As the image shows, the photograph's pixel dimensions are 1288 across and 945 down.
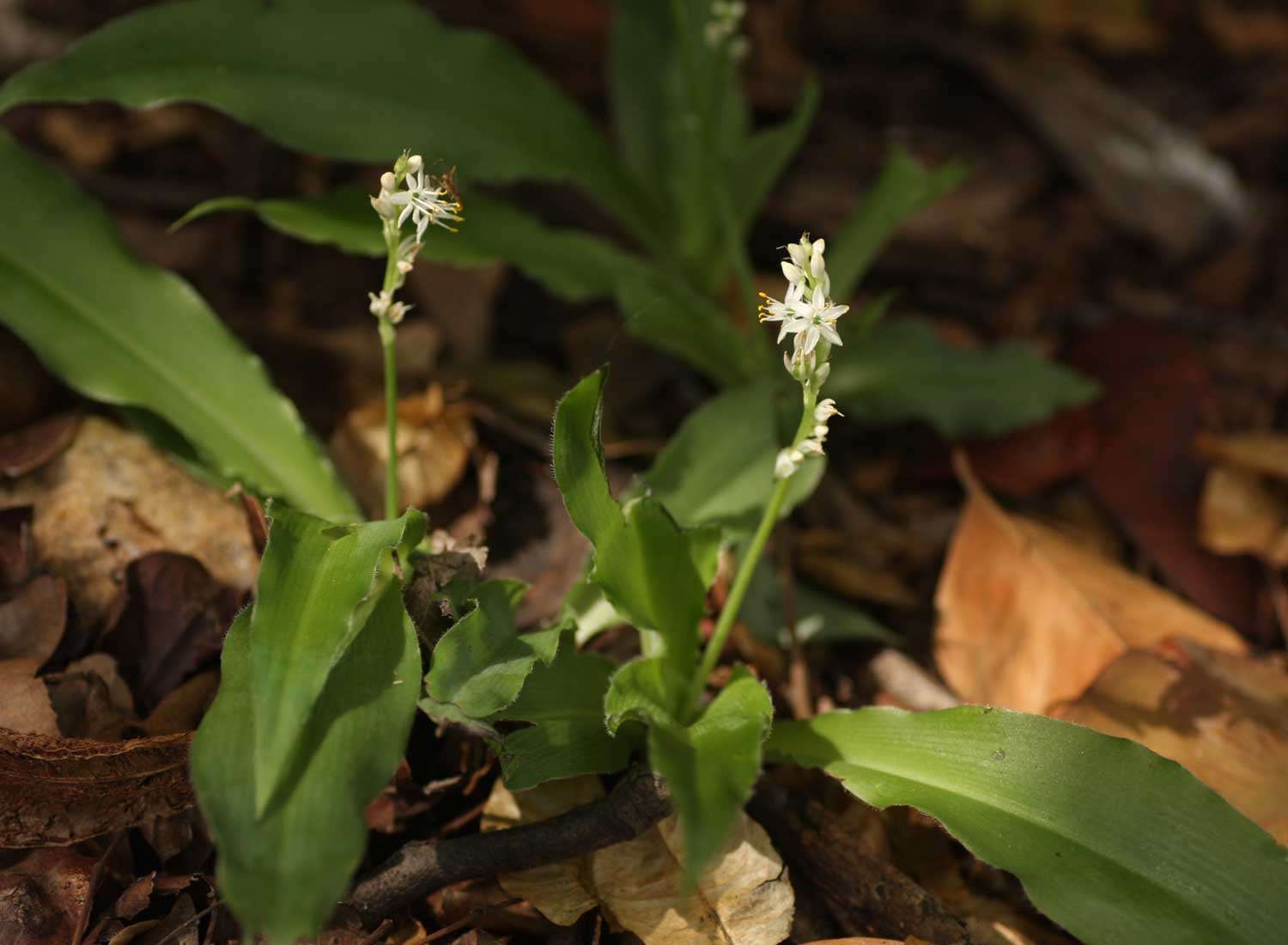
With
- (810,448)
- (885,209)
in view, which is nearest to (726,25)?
(885,209)

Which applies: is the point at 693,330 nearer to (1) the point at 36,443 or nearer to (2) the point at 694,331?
(2) the point at 694,331

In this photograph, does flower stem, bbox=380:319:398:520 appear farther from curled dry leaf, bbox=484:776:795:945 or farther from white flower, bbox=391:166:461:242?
curled dry leaf, bbox=484:776:795:945

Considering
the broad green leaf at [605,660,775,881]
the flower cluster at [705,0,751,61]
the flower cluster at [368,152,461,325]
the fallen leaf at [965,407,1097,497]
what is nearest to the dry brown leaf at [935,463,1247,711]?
the fallen leaf at [965,407,1097,497]

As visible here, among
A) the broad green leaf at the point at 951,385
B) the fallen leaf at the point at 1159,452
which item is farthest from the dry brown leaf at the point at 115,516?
the fallen leaf at the point at 1159,452

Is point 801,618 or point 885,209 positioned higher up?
point 885,209

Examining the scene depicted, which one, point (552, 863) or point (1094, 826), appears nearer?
point (1094, 826)

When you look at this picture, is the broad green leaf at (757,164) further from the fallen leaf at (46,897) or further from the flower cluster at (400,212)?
the fallen leaf at (46,897)

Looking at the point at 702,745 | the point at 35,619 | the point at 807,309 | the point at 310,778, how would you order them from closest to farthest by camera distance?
the point at 310,778 < the point at 807,309 < the point at 702,745 < the point at 35,619
